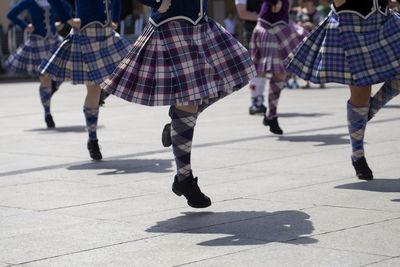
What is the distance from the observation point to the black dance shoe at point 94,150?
7430 millimetres

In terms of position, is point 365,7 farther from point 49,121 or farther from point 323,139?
point 49,121

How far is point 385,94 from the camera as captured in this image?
598cm

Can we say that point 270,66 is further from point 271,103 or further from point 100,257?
point 100,257

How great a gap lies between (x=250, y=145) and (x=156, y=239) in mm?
3683

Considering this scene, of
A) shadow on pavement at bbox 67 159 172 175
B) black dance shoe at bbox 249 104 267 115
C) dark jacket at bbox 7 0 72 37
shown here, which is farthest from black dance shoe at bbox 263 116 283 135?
dark jacket at bbox 7 0 72 37

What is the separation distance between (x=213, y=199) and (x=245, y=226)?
2.84 feet

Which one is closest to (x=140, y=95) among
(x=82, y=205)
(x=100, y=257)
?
(x=82, y=205)

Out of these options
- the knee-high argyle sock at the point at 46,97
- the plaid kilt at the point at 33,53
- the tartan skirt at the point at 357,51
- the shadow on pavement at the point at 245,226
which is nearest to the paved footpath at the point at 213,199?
the shadow on pavement at the point at 245,226

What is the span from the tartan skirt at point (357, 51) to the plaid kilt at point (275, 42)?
335 cm

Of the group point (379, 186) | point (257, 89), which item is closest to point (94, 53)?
point (379, 186)

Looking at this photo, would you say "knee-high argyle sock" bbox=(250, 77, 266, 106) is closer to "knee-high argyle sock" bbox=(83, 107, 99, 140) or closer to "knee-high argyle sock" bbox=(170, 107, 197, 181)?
Answer: "knee-high argyle sock" bbox=(83, 107, 99, 140)

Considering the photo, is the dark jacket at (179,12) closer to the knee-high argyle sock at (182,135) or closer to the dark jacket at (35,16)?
the knee-high argyle sock at (182,135)

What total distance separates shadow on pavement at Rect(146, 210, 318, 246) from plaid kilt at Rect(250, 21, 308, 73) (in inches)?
178

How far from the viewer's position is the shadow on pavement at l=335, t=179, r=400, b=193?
537 cm
